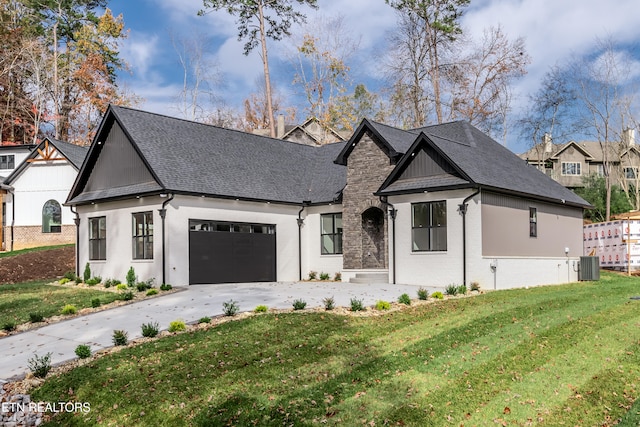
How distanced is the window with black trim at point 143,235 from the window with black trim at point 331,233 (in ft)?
23.7

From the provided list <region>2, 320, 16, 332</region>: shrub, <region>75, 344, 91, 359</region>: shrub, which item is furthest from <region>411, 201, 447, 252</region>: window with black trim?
<region>2, 320, 16, 332</region>: shrub

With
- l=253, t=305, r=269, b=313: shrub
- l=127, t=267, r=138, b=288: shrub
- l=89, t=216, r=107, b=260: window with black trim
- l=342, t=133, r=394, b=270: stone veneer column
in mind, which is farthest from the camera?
l=89, t=216, r=107, b=260: window with black trim

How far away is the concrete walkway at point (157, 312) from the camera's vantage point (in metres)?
10.4

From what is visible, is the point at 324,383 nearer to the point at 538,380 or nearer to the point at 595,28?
the point at 538,380

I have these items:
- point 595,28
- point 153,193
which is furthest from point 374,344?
point 595,28

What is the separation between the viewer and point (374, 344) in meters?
9.80

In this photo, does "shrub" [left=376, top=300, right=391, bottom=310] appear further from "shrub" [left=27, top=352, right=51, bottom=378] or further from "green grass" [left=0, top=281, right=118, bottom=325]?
"green grass" [left=0, top=281, right=118, bottom=325]

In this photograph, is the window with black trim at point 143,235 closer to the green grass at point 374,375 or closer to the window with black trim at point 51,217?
the green grass at point 374,375

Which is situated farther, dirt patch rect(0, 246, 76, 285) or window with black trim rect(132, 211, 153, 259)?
dirt patch rect(0, 246, 76, 285)

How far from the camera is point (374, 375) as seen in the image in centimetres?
814

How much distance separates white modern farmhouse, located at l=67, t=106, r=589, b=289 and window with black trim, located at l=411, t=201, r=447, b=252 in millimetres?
38

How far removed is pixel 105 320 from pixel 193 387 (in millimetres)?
5863

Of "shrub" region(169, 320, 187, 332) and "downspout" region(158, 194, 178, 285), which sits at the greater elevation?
"downspout" region(158, 194, 178, 285)

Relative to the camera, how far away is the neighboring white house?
32219 millimetres
